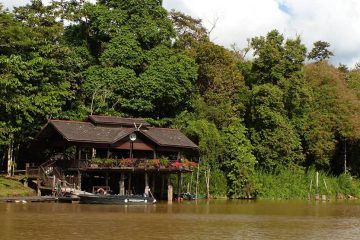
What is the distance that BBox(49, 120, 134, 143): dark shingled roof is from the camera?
38.4 metres

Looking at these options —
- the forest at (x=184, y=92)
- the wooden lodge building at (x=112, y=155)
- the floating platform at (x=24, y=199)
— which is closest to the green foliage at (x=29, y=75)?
the forest at (x=184, y=92)

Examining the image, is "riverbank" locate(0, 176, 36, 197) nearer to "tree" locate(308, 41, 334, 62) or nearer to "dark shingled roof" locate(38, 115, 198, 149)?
"dark shingled roof" locate(38, 115, 198, 149)

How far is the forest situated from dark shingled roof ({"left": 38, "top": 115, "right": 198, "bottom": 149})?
3.51m

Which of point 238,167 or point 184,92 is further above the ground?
point 184,92

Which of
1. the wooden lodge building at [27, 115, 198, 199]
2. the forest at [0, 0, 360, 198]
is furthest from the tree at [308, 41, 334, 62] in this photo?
the wooden lodge building at [27, 115, 198, 199]

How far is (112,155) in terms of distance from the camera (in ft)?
144

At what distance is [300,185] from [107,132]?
1911 centimetres

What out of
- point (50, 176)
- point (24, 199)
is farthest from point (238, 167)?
point (24, 199)

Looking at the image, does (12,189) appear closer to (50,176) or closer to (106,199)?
(50,176)

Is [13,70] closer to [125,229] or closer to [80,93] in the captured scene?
[80,93]

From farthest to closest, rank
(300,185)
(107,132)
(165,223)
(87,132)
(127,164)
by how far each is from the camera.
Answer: (300,185), (107,132), (87,132), (127,164), (165,223)

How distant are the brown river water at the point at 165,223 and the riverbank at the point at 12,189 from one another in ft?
15.9

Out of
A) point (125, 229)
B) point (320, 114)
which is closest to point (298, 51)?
point (320, 114)

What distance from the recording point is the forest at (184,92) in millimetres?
42906
